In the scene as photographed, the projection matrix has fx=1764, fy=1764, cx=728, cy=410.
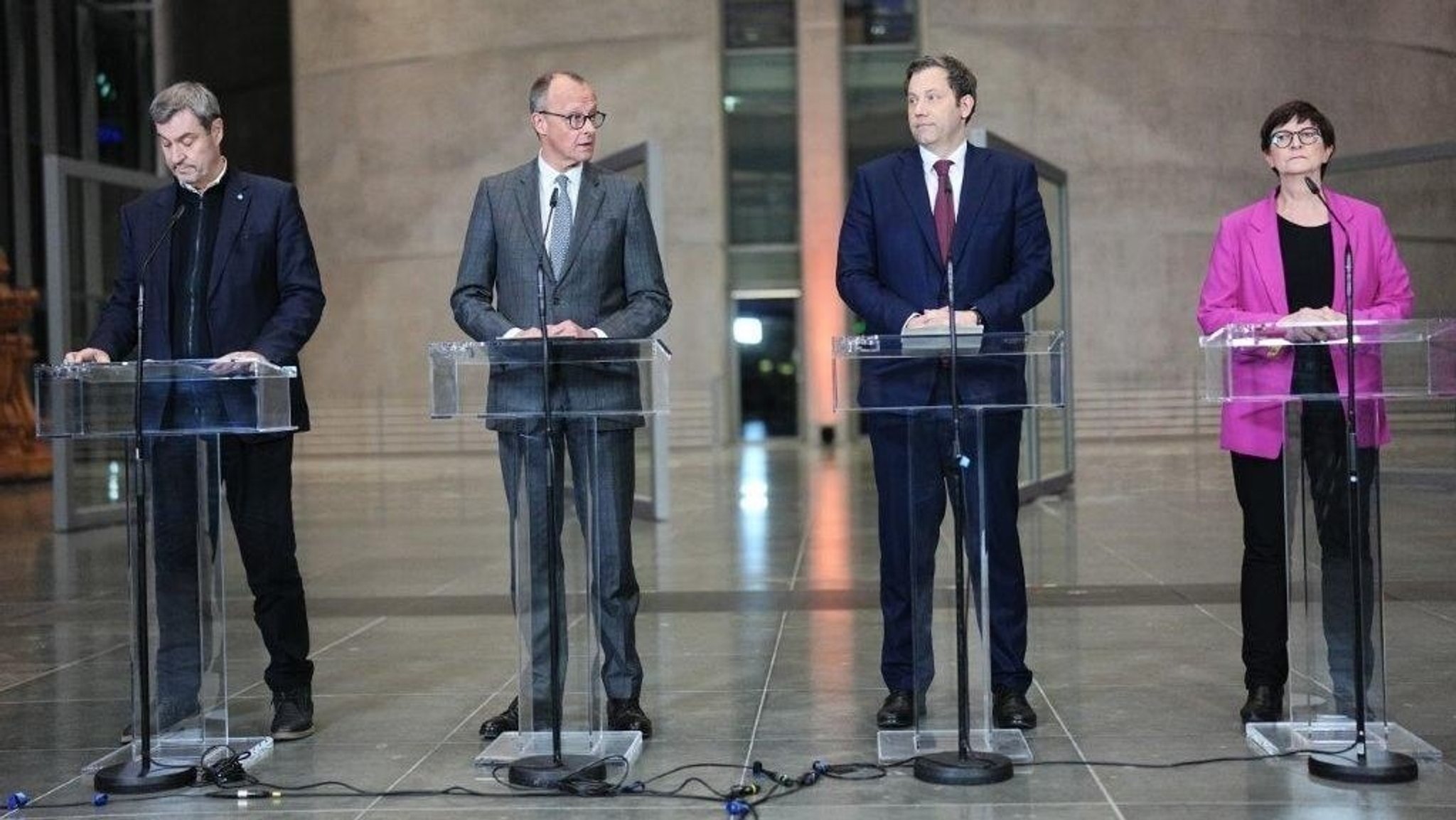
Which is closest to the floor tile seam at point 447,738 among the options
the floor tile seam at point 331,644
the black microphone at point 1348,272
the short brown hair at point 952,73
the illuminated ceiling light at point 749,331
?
the floor tile seam at point 331,644

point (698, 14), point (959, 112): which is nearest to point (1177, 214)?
point (698, 14)

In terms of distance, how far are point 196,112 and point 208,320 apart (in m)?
0.60

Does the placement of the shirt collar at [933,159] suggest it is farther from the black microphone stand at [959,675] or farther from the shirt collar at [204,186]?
the shirt collar at [204,186]

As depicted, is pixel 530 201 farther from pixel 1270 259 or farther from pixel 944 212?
pixel 1270 259

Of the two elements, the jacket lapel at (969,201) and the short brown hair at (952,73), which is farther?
the jacket lapel at (969,201)

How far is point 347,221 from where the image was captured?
84.4ft

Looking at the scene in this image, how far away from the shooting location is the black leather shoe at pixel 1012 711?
16.2 ft

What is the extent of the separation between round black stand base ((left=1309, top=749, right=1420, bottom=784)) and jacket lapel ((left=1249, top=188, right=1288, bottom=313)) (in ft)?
4.11

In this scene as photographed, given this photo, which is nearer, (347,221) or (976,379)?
(976,379)

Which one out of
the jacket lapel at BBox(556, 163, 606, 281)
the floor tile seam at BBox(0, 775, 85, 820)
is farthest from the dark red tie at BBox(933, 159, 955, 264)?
the floor tile seam at BBox(0, 775, 85, 820)

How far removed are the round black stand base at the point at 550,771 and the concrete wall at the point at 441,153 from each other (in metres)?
20.4

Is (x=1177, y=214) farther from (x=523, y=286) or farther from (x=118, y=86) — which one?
(x=523, y=286)

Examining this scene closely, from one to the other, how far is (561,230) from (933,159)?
106 cm

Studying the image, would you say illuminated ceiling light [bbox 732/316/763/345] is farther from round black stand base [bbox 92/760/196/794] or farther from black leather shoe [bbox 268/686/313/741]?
round black stand base [bbox 92/760/196/794]
